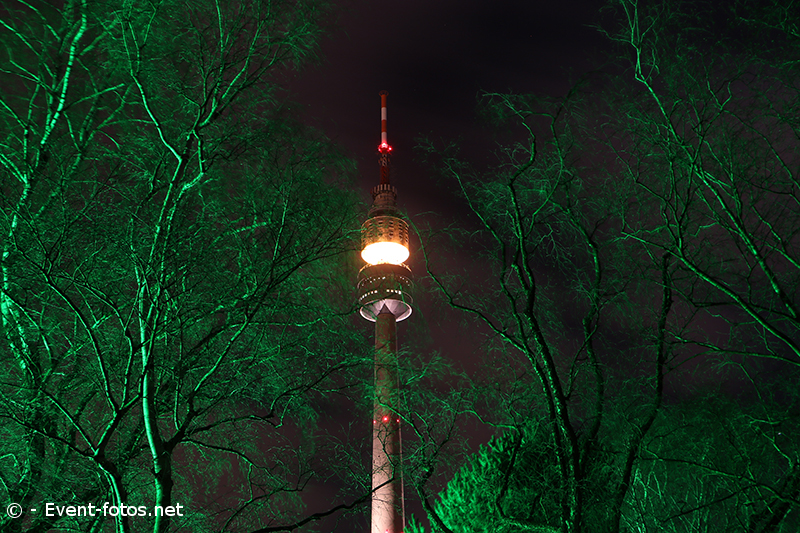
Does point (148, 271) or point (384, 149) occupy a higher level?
point (384, 149)

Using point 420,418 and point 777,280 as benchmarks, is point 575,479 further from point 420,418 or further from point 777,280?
point 777,280

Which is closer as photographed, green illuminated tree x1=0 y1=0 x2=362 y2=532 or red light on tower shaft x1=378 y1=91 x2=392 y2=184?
green illuminated tree x1=0 y1=0 x2=362 y2=532

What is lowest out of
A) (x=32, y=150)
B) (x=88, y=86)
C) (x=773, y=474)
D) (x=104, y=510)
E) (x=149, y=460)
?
(x=104, y=510)

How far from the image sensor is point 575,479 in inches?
322

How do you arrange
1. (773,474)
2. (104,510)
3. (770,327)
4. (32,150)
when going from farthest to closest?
(773,474) → (770,327) → (32,150) → (104,510)

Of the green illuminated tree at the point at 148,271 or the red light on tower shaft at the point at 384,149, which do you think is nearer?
the green illuminated tree at the point at 148,271

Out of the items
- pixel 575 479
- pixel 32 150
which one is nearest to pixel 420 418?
pixel 575 479

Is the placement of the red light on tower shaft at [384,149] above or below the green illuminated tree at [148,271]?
above

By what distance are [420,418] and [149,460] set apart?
12.8ft

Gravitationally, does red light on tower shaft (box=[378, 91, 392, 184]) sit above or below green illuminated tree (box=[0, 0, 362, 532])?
above

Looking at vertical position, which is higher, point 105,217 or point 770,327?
point 105,217

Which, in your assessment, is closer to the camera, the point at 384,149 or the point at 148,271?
the point at 148,271

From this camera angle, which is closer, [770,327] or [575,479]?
[770,327]

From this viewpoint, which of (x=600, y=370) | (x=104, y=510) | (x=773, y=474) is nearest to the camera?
(x=104, y=510)
